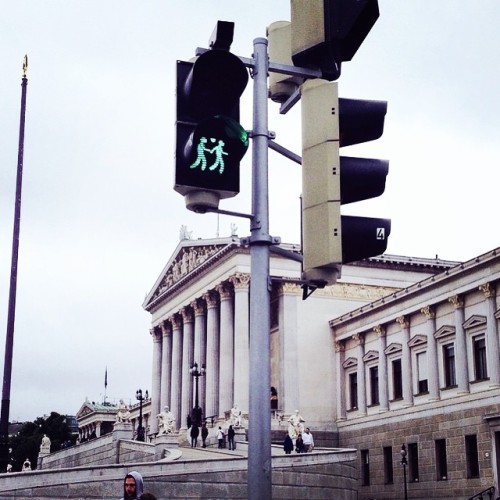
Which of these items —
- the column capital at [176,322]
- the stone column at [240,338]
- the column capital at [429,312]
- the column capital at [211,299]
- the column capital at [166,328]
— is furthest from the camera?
the column capital at [166,328]

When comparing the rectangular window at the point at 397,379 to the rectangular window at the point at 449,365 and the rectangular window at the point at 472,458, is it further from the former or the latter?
the rectangular window at the point at 472,458

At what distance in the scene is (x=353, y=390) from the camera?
66062 mm

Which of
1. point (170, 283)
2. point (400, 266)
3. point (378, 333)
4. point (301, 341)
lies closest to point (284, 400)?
point (301, 341)

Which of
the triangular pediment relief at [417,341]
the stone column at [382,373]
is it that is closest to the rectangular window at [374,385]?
the stone column at [382,373]

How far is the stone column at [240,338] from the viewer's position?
66.1 m

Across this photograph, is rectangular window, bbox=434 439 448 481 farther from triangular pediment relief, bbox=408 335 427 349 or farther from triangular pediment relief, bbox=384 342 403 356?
triangular pediment relief, bbox=384 342 403 356

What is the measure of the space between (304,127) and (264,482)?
87.6 inches

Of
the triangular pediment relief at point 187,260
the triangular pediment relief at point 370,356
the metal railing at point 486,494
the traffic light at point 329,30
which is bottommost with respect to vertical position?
the metal railing at point 486,494

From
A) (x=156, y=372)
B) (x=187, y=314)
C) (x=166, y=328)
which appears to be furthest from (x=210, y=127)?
(x=156, y=372)

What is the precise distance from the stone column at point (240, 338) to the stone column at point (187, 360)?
11960mm

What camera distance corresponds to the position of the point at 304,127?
598 centimetres

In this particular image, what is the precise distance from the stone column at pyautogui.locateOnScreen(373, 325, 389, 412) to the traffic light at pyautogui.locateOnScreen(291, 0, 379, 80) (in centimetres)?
5514

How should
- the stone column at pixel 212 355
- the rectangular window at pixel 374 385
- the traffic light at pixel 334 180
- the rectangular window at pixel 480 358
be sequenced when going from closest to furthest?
1. the traffic light at pixel 334 180
2. the rectangular window at pixel 480 358
3. the rectangular window at pixel 374 385
4. the stone column at pixel 212 355

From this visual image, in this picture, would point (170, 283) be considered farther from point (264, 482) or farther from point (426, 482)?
point (264, 482)
